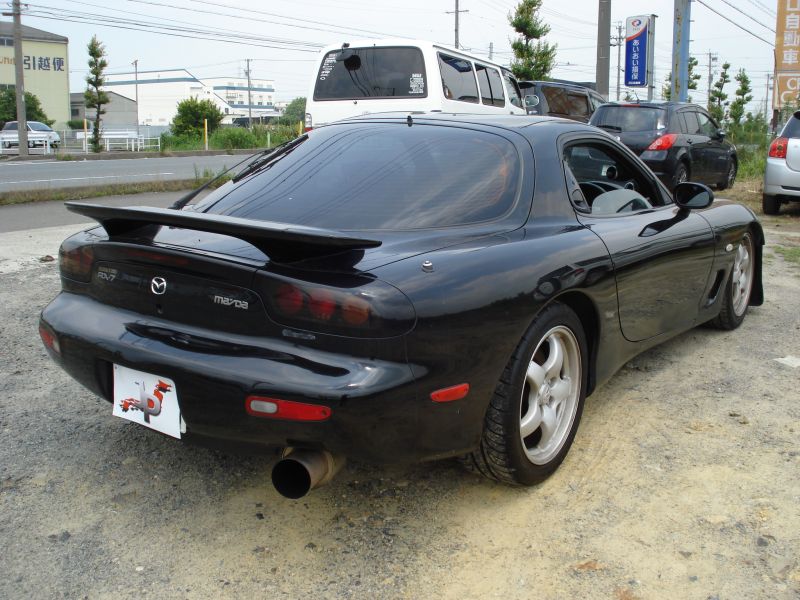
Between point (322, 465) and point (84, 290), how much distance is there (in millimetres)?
1177

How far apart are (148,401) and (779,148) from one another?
394 inches

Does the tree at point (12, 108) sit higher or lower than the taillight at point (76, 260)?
higher

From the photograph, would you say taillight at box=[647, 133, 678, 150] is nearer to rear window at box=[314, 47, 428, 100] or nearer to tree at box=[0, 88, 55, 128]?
rear window at box=[314, 47, 428, 100]

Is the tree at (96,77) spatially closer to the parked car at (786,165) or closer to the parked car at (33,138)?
the parked car at (33,138)

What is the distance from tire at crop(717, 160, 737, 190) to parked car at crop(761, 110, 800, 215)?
8.86 feet

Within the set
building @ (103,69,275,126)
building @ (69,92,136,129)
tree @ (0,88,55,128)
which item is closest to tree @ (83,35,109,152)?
tree @ (0,88,55,128)

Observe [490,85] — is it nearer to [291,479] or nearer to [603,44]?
[603,44]

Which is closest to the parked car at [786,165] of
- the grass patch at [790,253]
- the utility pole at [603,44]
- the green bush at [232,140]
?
the grass patch at [790,253]

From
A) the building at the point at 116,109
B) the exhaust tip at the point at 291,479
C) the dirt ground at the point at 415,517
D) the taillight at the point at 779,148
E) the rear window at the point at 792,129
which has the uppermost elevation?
the building at the point at 116,109

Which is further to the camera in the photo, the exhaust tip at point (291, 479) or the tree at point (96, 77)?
the tree at point (96, 77)

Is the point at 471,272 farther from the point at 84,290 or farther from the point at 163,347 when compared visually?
the point at 84,290

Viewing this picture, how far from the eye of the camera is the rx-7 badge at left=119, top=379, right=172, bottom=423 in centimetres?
254

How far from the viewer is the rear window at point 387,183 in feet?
9.44

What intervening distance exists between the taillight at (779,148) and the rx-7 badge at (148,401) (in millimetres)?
9966
